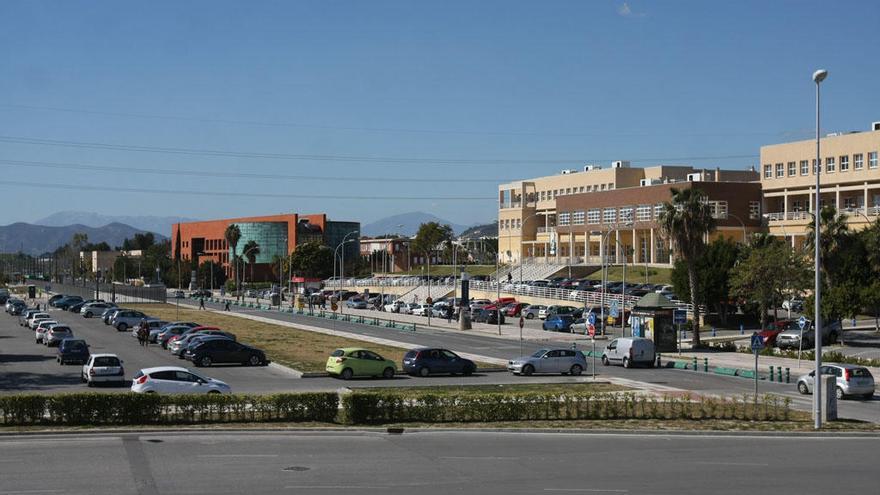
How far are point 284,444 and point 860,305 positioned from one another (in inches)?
1873

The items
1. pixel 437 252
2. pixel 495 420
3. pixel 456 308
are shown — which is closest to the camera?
pixel 495 420

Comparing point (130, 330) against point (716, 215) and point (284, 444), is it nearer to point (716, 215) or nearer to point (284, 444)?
point (284, 444)

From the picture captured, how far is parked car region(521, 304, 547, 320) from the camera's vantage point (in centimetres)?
8706

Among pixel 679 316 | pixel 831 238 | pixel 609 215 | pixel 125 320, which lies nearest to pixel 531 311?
pixel 831 238

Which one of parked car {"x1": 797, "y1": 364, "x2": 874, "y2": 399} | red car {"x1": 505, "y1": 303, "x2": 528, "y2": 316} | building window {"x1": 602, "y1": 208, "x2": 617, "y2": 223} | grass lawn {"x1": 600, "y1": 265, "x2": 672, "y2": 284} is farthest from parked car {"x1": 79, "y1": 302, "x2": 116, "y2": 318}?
parked car {"x1": 797, "y1": 364, "x2": 874, "y2": 399}

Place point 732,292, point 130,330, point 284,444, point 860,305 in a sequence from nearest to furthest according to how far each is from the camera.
A: 1. point 284,444
2. point 860,305
3. point 732,292
4. point 130,330

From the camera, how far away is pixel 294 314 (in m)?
98.4

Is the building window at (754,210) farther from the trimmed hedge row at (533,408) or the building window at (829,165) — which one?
the trimmed hedge row at (533,408)

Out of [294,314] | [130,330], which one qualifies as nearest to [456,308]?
[294,314]

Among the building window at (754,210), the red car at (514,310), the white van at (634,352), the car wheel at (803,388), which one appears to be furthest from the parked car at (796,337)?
the building window at (754,210)

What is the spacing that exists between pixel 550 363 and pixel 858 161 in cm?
6102

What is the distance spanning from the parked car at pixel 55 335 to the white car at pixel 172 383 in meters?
27.7

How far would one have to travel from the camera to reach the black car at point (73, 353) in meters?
46.4

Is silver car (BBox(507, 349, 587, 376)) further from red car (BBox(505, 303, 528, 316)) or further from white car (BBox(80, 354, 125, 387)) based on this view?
red car (BBox(505, 303, 528, 316))
